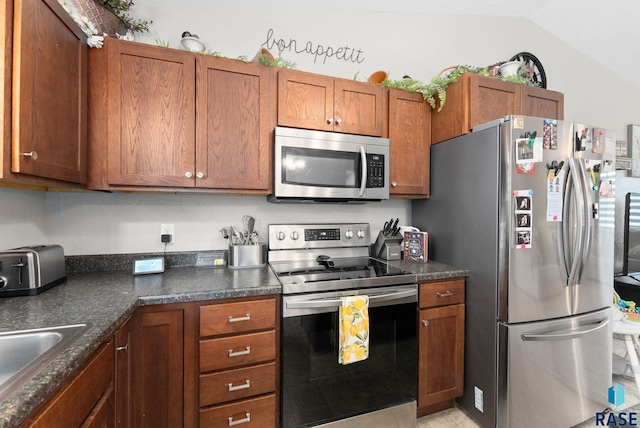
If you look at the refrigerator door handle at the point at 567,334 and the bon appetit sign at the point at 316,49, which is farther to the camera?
Answer: the bon appetit sign at the point at 316,49

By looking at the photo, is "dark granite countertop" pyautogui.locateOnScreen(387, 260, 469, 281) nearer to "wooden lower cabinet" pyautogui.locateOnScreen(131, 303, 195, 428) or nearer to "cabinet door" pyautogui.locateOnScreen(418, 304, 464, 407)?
"cabinet door" pyautogui.locateOnScreen(418, 304, 464, 407)

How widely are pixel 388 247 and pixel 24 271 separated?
1.99 m

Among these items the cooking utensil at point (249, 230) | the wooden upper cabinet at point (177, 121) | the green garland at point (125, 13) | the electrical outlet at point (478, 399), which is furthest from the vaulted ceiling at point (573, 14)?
the electrical outlet at point (478, 399)

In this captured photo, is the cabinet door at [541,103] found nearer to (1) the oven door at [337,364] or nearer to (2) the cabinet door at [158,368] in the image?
(1) the oven door at [337,364]

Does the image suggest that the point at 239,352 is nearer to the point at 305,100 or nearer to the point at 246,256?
the point at 246,256

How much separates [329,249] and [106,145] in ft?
4.90

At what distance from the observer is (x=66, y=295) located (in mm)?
1213

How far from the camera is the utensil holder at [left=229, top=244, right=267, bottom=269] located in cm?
178

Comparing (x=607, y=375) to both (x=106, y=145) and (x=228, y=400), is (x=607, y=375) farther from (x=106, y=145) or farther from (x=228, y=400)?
(x=106, y=145)

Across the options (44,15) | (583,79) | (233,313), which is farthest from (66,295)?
(583,79)

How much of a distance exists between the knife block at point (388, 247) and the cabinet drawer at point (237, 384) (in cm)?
112

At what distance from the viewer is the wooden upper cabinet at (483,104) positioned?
72.9 inches

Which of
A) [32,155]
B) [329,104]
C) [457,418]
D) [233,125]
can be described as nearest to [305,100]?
[329,104]

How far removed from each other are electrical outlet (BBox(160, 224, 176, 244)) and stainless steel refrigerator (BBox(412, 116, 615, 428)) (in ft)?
6.29
